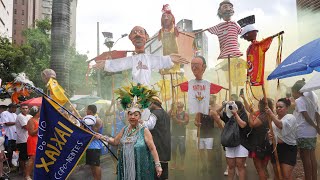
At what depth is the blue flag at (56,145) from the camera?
4.73 m

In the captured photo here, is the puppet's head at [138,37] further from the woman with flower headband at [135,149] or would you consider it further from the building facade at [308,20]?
the building facade at [308,20]

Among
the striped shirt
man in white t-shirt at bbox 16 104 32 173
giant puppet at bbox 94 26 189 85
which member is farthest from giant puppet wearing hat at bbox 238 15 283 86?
man in white t-shirt at bbox 16 104 32 173

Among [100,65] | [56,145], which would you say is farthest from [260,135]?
[100,65]

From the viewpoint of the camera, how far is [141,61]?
288 inches

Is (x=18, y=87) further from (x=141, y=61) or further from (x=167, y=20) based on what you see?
(x=167, y=20)

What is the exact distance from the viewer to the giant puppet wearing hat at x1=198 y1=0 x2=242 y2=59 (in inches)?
298

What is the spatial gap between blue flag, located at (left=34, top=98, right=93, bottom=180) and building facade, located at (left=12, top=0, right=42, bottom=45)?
6813 centimetres

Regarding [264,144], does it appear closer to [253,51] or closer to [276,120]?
[276,120]

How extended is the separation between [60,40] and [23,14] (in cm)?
6784

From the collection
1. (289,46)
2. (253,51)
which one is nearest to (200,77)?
(253,51)

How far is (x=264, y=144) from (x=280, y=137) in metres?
0.38

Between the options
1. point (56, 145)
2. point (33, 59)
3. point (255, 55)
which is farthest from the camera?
point (33, 59)

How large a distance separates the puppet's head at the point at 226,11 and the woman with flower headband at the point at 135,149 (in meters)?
3.86

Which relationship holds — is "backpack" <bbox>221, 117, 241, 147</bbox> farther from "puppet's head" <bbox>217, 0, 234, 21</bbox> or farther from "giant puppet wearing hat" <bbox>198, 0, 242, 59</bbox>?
"puppet's head" <bbox>217, 0, 234, 21</bbox>
